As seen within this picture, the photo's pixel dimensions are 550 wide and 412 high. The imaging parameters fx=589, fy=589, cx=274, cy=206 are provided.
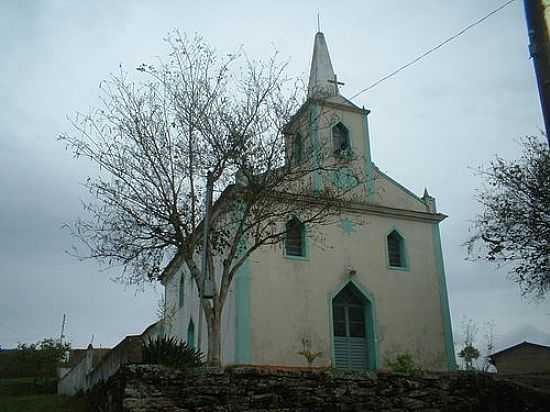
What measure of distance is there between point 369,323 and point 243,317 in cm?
468

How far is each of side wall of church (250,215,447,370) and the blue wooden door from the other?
466mm

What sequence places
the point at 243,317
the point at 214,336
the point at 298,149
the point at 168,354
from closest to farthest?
the point at 168,354
the point at 214,336
the point at 298,149
the point at 243,317

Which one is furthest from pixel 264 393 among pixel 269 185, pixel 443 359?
pixel 443 359

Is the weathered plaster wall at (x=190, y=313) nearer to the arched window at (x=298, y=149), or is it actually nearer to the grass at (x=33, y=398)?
the grass at (x=33, y=398)

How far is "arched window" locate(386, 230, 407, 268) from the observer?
823 inches

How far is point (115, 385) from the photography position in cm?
1040

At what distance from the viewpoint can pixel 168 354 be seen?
430 inches

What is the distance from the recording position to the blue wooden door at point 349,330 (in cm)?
1889

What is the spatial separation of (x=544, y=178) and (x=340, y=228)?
6501mm

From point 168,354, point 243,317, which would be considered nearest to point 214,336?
point 168,354

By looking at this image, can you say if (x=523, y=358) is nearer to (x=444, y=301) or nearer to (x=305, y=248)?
(x=444, y=301)

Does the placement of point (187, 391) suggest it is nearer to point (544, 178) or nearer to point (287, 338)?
point (287, 338)

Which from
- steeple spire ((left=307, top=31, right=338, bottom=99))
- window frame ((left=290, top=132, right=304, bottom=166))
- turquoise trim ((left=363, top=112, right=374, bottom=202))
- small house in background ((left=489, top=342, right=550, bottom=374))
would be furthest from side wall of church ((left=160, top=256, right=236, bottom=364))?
small house in background ((left=489, top=342, right=550, bottom=374))

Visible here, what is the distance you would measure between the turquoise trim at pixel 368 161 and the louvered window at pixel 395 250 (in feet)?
5.21
